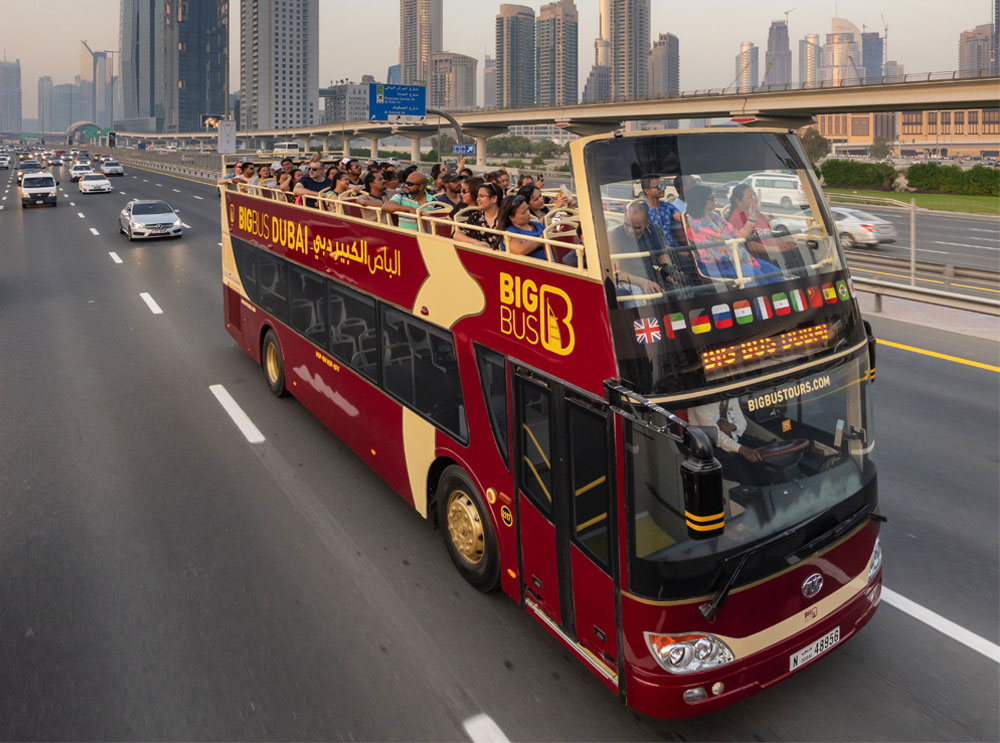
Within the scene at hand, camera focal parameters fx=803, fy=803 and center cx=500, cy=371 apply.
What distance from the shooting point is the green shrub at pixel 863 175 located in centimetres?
4956

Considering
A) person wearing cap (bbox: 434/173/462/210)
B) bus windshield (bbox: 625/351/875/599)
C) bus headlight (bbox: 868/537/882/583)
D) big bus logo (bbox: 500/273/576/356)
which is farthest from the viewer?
person wearing cap (bbox: 434/173/462/210)

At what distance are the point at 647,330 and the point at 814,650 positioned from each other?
2.00m

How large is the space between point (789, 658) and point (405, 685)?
2.18 m

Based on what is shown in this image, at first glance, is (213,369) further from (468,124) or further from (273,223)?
(468,124)

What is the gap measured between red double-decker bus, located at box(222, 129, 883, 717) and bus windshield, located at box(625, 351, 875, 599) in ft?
0.04

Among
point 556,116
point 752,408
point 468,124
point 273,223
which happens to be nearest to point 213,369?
point 273,223

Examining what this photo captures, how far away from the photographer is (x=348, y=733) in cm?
438

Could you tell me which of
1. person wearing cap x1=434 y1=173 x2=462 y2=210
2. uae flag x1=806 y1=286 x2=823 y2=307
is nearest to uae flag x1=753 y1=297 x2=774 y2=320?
uae flag x1=806 y1=286 x2=823 y2=307

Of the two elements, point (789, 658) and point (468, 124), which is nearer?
point (789, 658)

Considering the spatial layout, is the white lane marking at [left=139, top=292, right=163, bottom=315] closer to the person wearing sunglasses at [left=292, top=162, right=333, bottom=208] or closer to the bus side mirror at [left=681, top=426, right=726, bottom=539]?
the person wearing sunglasses at [left=292, top=162, right=333, bottom=208]

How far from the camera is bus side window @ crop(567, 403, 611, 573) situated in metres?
4.13

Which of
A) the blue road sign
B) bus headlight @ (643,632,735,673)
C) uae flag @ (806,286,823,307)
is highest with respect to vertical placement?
the blue road sign

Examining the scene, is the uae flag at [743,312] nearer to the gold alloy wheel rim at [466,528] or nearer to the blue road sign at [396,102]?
the gold alloy wheel rim at [466,528]

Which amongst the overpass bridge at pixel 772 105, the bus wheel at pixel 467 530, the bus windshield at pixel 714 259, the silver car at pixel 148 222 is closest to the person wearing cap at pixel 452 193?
the bus wheel at pixel 467 530
